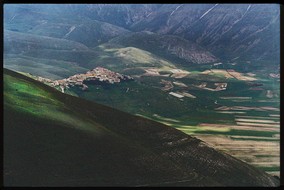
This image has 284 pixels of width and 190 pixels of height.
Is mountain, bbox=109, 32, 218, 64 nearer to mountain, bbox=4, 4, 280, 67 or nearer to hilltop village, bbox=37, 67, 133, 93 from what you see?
mountain, bbox=4, 4, 280, 67

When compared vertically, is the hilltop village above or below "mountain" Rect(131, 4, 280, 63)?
below

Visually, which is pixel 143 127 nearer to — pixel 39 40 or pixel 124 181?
pixel 124 181

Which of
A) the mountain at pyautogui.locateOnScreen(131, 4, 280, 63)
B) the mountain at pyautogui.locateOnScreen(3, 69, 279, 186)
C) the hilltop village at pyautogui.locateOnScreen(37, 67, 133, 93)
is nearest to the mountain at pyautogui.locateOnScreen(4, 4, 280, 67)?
the mountain at pyautogui.locateOnScreen(131, 4, 280, 63)

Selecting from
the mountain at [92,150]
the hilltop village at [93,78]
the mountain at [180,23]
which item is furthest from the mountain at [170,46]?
the mountain at [92,150]

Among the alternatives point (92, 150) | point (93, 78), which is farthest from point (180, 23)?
point (92, 150)

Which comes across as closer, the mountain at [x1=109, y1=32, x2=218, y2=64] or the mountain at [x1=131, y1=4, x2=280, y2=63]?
the mountain at [x1=131, y1=4, x2=280, y2=63]

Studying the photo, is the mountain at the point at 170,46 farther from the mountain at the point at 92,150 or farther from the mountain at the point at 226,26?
the mountain at the point at 92,150
